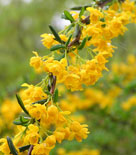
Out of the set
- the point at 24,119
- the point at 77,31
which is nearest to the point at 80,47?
the point at 77,31

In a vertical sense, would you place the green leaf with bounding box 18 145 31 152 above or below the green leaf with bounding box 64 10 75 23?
below

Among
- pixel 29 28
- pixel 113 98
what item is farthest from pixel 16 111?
pixel 29 28

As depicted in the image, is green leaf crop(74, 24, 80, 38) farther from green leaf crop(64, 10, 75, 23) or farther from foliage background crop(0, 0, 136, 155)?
foliage background crop(0, 0, 136, 155)

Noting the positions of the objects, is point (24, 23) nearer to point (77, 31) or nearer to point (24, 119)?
point (77, 31)

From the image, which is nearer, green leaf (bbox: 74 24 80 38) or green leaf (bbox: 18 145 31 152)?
green leaf (bbox: 18 145 31 152)

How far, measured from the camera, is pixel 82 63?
0.95m

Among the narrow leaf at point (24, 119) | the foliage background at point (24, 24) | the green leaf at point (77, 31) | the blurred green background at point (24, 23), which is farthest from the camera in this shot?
the blurred green background at point (24, 23)

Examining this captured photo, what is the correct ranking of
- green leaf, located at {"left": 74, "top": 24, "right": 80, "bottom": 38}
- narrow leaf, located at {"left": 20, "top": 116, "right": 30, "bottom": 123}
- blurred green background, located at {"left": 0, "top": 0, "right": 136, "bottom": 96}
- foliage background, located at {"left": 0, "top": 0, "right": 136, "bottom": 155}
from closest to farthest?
narrow leaf, located at {"left": 20, "top": 116, "right": 30, "bottom": 123} → green leaf, located at {"left": 74, "top": 24, "right": 80, "bottom": 38} → foliage background, located at {"left": 0, "top": 0, "right": 136, "bottom": 155} → blurred green background, located at {"left": 0, "top": 0, "right": 136, "bottom": 96}

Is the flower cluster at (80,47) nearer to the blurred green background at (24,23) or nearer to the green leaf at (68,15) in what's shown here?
the green leaf at (68,15)

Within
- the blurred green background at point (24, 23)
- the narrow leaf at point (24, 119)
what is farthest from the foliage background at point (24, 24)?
the narrow leaf at point (24, 119)

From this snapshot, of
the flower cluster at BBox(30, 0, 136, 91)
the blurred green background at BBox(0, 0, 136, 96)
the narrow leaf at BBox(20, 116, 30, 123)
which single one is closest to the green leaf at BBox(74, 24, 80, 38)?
the flower cluster at BBox(30, 0, 136, 91)

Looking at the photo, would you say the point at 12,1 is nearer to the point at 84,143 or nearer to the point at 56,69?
the point at 84,143

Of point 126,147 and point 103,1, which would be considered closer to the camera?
point 103,1

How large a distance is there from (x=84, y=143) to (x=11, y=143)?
2.38 metres
